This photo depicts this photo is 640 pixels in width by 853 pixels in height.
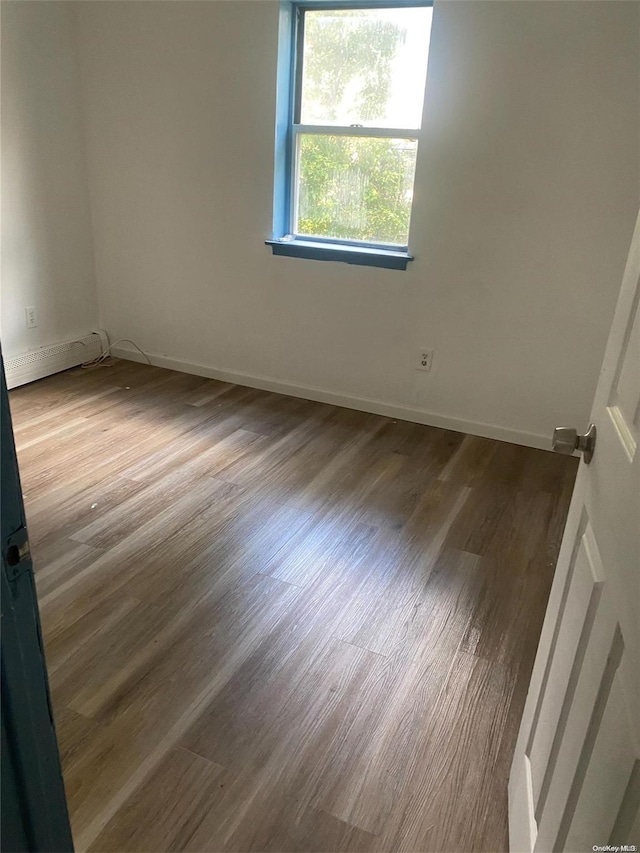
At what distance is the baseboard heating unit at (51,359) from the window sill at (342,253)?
141cm

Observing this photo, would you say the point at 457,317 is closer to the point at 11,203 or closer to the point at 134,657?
the point at 134,657

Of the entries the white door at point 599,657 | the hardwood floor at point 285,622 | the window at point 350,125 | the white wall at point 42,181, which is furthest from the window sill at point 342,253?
the white door at point 599,657

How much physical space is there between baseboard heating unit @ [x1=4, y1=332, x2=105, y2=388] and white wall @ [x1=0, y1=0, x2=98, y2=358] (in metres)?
0.05

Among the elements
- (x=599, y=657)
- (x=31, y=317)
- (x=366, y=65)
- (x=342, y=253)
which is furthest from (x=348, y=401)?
(x=599, y=657)

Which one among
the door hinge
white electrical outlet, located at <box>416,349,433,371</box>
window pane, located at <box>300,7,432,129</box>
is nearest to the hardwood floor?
white electrical outlet, located at <box>416,349,433,371</box>

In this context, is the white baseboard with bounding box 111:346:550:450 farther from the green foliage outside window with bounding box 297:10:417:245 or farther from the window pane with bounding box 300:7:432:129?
the window pane with bounding box 300:7:432:129

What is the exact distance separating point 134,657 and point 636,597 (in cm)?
140

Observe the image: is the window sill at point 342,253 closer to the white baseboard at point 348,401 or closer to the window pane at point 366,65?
the window pane at point 366,65

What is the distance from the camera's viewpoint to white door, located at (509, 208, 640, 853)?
27.3 inches

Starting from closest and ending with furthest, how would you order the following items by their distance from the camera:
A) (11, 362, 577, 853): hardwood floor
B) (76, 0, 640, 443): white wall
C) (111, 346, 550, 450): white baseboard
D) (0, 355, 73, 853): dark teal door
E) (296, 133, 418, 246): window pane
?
1. (0, 355, 73, 853): dark teal door
2. (11, 362, 577, 853): hardwood floor
3. (76, 0, 640, 443): white wall
4. (296, 133, 418, 246): window pane
5. (111, 346, 550, 450): white baseboard

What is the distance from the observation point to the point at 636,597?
0.69 meters

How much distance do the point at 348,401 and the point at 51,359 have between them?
180cm

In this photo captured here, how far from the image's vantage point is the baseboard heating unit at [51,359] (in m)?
3.50

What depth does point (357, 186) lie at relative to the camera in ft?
10.4
